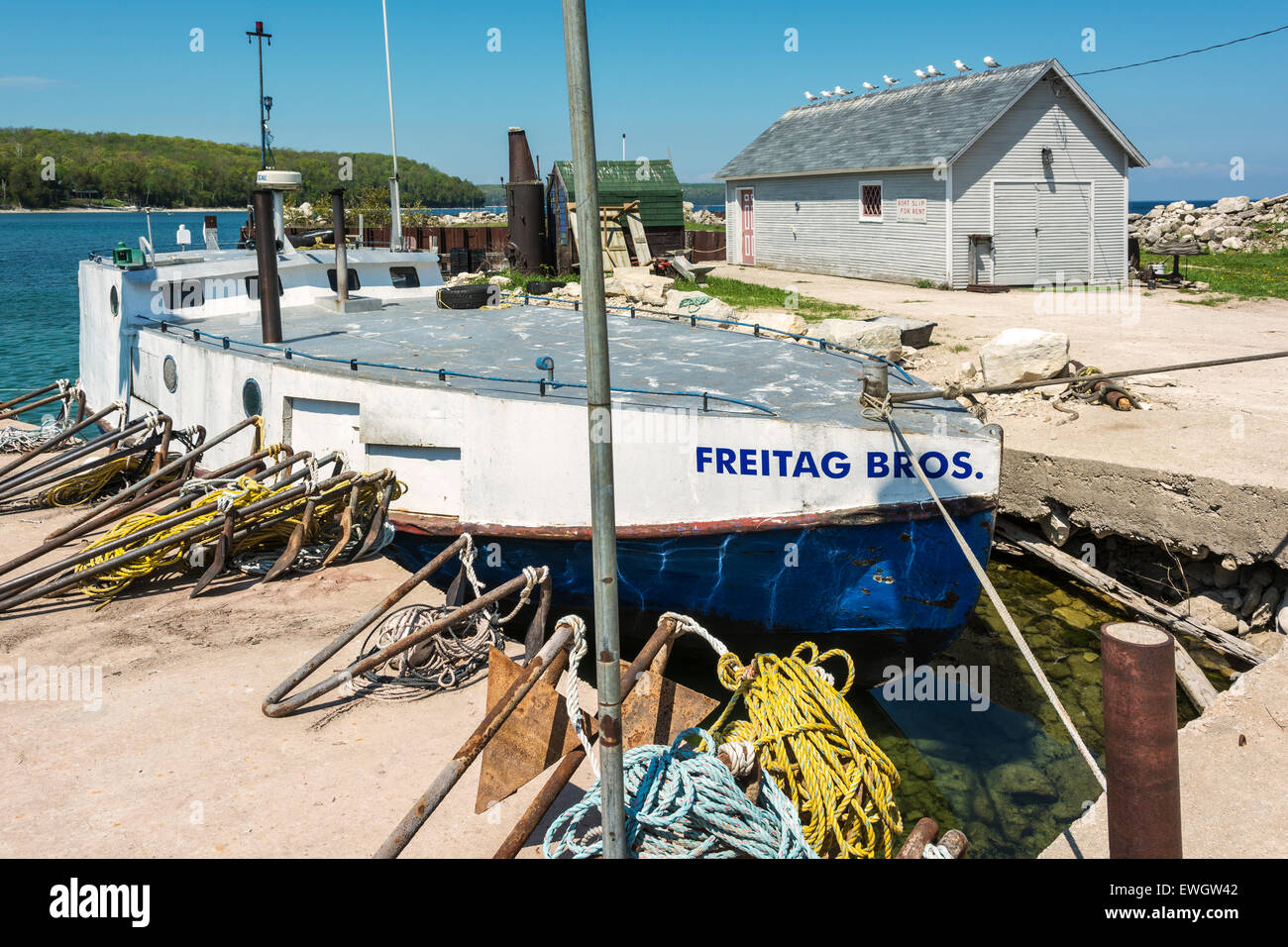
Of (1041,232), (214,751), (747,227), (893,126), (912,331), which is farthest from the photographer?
(747,227)

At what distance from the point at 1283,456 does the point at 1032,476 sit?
7.23 ft

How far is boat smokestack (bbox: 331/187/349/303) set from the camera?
37.3 feet

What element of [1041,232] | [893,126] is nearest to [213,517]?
[1041,232]

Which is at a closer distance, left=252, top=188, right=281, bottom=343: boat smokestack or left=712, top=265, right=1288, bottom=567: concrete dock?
left=712, top=265, right=1288, bottom=567: concrete dock

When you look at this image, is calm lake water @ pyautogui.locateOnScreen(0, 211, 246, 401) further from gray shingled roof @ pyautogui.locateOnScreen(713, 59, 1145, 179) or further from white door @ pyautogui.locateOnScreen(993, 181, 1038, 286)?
white door @ pyautogui.locateOnScreen(993, 181, 1038, 286)

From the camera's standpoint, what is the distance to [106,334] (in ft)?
46.3

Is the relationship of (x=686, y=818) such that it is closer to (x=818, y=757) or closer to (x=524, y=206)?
(x=818, y=757)

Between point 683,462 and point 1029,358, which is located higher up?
point 1029,358

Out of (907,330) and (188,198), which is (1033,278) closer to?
(907,330)

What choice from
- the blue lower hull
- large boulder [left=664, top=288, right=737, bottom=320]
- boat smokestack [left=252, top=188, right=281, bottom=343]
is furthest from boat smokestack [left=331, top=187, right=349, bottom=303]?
the blue lower hull

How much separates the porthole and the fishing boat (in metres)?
0.02

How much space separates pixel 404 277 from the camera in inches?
556

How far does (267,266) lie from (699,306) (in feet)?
26.6

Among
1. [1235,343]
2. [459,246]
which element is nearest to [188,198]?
[459,246]
